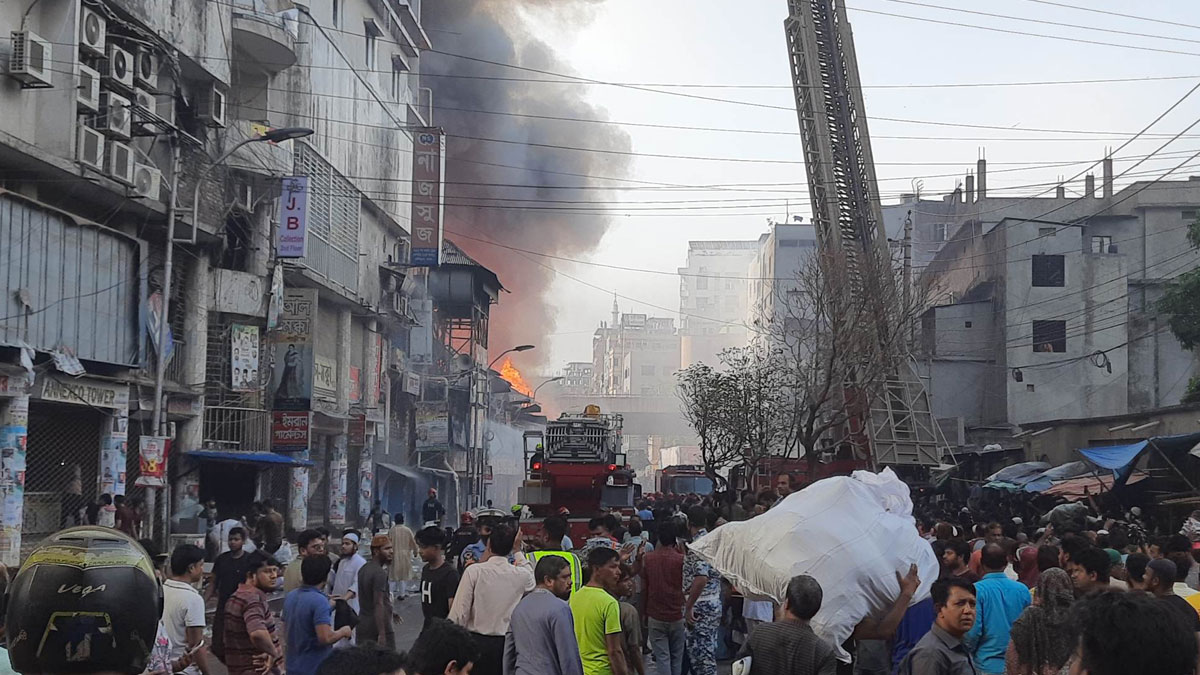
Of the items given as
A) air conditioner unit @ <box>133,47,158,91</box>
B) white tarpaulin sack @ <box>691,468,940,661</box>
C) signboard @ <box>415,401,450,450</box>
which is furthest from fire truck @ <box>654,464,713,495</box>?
white tarpaulin sack @ <box>691,468,940,661</box>

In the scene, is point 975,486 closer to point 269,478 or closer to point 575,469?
point 575,469

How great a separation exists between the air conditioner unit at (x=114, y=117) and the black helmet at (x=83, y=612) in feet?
75.2

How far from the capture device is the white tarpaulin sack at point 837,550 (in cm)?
756

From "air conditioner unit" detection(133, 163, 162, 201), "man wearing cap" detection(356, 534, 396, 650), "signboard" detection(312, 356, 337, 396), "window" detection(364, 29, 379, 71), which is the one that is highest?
"window" detection(364, 29, 379, 71)

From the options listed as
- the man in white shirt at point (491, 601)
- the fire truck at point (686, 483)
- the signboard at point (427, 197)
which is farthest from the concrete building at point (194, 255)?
the man in white shirt at point (491, 601)

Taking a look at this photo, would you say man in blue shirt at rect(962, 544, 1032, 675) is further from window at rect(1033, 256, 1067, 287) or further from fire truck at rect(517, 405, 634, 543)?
window at rect(1033, 256, 1067, 287)

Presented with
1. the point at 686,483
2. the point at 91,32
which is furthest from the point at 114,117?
the point at 686,483

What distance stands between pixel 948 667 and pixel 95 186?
70.5 feet

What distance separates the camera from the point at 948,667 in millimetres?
6141

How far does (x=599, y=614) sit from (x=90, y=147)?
1856 centimetres

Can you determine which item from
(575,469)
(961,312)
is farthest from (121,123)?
(961,312)

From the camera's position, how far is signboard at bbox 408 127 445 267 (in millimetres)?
46219

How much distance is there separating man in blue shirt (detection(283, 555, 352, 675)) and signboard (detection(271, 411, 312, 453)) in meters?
25.4

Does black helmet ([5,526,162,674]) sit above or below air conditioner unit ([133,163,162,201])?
below
